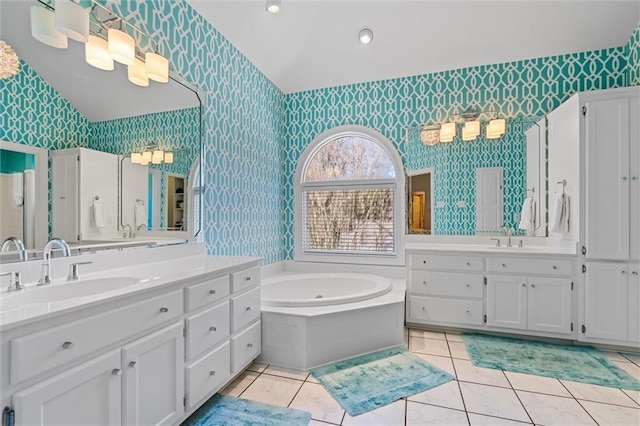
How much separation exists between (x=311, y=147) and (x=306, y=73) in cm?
87

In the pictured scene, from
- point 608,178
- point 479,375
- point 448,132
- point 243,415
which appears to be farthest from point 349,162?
point 243,415

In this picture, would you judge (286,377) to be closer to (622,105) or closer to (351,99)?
(351,99)

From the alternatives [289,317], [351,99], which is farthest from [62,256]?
[351,99]

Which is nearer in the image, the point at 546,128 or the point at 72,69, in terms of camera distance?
the point at 72,69

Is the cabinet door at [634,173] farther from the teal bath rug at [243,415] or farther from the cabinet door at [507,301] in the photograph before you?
the teal bath rug at [243,415]

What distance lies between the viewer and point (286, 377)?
2320 millimetres

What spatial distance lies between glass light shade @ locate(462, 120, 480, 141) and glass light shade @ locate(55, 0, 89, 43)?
3439mm

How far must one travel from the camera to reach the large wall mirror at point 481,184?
339 cm

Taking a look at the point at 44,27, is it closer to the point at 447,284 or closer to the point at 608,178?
the point at 447,284

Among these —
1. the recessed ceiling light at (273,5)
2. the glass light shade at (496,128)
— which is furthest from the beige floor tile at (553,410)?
the recessed ceiling light at (273,5)

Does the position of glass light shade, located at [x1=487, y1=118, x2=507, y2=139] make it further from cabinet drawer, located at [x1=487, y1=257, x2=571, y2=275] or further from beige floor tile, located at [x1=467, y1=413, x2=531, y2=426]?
beige floor tile, located at [x1=467, y1=413, x2=531, y2=426]

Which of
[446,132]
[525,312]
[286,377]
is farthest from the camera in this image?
[446,132]

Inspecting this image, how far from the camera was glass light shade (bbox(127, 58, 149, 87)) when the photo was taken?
209 cm

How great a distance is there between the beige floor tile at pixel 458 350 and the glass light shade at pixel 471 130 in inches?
85.9
